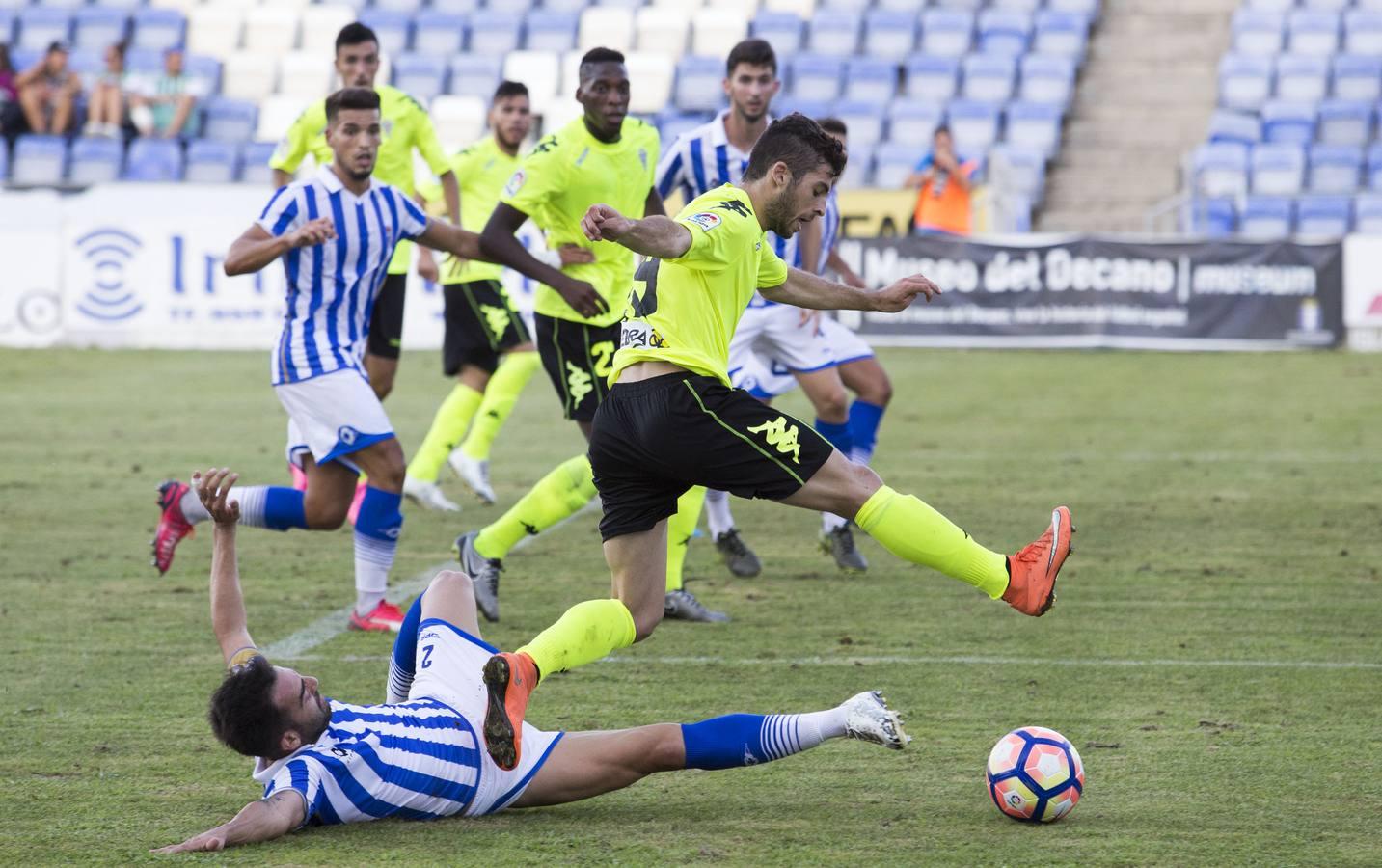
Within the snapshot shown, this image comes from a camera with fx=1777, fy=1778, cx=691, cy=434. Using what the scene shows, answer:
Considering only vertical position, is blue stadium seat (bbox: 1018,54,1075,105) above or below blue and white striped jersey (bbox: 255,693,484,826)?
above

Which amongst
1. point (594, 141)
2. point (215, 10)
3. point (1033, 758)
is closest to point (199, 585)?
point (594, 141)

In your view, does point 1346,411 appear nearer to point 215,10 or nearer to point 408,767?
point 408,767

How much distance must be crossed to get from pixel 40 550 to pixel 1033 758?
5765 mm

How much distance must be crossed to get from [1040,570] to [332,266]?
10.0ft

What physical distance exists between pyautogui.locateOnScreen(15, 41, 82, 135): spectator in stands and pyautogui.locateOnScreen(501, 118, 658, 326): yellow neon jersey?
57.6 feet

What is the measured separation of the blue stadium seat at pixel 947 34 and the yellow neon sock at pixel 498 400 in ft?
56.5

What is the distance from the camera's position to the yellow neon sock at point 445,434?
9.89 meters

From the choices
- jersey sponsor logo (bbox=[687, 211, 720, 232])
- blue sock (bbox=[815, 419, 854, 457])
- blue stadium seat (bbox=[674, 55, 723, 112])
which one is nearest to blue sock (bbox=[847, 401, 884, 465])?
blue sock (bbox=[815, 419, 854, 457])

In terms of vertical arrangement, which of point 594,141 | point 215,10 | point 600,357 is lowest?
point 600,357

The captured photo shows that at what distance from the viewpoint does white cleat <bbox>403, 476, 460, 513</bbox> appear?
9.88m

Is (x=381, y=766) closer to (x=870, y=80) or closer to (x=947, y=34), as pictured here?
(x=870, y=80)

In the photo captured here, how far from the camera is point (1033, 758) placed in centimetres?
435

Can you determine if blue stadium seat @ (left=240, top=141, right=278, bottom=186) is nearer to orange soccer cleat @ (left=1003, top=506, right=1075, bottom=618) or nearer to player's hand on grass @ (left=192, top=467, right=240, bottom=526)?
player's hand on grass @ (left=192, top=467, right=240, bottom=526)

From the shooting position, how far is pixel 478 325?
10.3 meters
